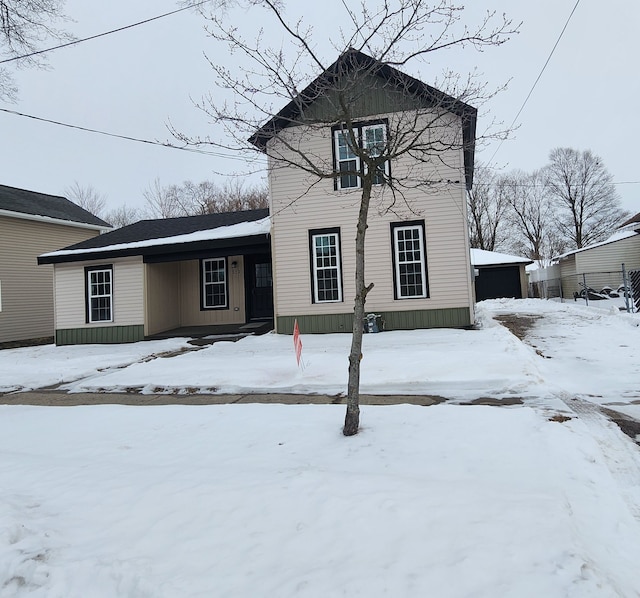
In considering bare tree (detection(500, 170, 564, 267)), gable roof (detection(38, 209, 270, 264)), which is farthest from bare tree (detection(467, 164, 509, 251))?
gable roof (detection(38, 209, 270, 264))

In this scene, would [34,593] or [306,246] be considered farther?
[306,246]

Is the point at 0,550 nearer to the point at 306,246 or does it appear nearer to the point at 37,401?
the point at 37,401

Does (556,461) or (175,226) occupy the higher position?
(175,226)

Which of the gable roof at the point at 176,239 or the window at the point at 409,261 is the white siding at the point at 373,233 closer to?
the window at the point at 409,261

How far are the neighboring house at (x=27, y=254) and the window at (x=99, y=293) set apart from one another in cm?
521

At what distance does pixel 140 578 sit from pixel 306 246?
34.8 feet

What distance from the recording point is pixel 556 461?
126 inches

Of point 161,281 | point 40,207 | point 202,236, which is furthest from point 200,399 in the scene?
point 40,207

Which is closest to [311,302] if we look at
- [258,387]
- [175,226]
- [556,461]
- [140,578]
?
[258,387]

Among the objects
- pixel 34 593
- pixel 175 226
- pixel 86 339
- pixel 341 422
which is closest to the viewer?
pixel 34 593

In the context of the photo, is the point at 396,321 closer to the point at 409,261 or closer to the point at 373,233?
the point at 409,261

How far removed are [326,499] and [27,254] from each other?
772 inches

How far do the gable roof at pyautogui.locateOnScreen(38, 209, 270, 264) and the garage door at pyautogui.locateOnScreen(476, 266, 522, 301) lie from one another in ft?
63.2

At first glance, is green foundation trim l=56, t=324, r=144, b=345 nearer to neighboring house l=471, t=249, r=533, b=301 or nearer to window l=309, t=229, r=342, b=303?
window l=309, t=229, r=342, b=303
